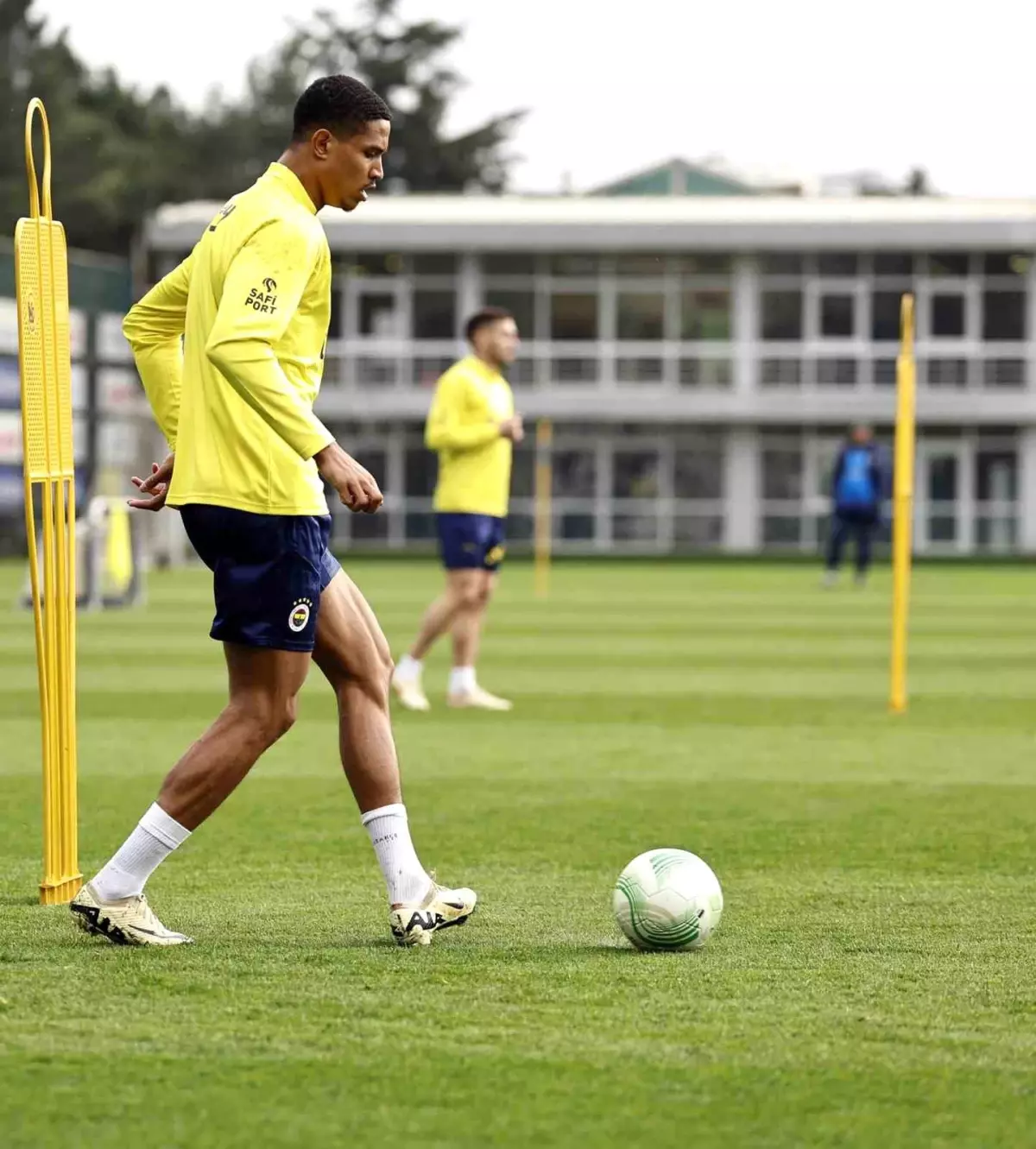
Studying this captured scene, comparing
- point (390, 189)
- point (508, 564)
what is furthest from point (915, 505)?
point (390, 189)

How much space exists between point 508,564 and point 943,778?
1304 inches

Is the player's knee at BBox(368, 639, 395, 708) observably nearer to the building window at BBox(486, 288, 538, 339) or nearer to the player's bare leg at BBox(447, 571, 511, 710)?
the player's bare leg at BBox(447, 571, 511, 710)

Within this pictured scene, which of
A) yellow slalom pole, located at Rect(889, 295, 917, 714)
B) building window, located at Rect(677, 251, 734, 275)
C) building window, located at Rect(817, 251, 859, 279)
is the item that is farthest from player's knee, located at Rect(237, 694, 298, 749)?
building window, located at Rect(677, 251, 734, 275)

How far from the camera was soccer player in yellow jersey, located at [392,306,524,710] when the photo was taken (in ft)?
42.6

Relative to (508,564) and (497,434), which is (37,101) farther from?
(508,564)

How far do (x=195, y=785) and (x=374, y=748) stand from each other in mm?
506

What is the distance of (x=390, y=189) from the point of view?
81.2 meters

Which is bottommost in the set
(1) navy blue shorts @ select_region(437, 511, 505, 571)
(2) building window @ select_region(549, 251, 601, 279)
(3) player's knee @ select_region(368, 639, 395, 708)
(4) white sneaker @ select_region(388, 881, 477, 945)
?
(4) white sneaker @ select_region(388, 881, 477, 945)

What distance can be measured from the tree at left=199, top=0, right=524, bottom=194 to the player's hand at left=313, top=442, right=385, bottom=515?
74.2m

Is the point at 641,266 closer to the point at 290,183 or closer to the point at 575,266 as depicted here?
the point at 575,266

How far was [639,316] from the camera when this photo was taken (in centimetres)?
5225

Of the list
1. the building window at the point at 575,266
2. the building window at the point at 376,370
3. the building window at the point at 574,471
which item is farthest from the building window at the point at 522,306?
the building window at the point at 574,471

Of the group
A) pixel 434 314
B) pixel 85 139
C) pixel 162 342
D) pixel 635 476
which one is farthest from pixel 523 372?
pixel 162 342

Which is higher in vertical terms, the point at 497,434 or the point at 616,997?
the point at 497,434
